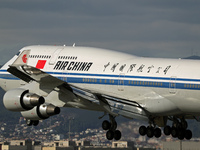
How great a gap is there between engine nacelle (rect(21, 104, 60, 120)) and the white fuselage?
4321mm

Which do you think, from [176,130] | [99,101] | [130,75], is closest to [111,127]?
[99,101]

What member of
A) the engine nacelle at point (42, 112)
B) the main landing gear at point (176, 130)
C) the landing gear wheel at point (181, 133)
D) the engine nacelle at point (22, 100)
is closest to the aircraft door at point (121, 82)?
the main landing gear at point (176, 130)

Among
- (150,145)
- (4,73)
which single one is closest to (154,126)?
(4,73)

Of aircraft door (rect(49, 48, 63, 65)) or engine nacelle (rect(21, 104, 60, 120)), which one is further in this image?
aircraft door (rect(49, 48, 63, 65))

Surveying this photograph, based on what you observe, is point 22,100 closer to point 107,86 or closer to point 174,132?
point 107,86

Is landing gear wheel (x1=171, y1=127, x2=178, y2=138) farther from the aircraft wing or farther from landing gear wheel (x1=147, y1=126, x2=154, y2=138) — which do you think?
the aircraft wing

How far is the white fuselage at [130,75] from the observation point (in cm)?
4556

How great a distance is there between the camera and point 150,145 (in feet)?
327

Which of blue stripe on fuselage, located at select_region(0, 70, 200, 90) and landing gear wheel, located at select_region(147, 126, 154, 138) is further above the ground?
blue stripe on fuselage, located at select_region(0, 70, 200, 90)

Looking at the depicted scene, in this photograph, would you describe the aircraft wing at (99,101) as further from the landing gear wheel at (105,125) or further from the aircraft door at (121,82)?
the landing gear wheel at (105,125)

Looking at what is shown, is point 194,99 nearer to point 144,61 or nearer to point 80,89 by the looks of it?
point 144,61

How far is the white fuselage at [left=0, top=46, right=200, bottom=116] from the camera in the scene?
149ft

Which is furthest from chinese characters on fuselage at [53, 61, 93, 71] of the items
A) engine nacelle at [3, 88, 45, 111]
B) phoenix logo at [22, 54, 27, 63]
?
phoenix logo at [22, 54, 27, 63]

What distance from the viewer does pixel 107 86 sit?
48.7m
